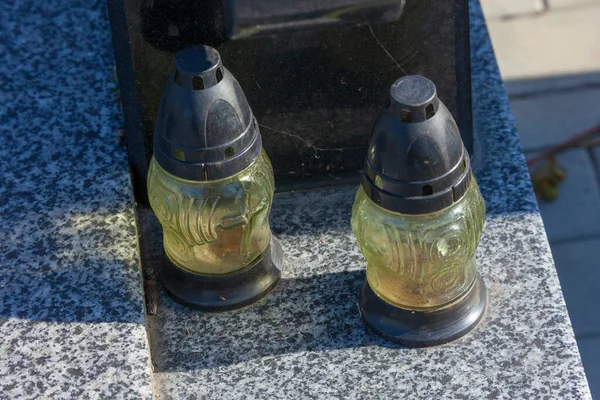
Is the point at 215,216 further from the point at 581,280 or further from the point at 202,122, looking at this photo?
the point at 581,280

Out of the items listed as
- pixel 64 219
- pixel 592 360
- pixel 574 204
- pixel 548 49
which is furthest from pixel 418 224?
pixel 548 49

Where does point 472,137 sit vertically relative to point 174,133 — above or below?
below

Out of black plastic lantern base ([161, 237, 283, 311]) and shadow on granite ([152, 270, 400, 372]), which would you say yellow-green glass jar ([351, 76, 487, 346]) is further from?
black plastic lantern base ([161, 237, 283, 311])

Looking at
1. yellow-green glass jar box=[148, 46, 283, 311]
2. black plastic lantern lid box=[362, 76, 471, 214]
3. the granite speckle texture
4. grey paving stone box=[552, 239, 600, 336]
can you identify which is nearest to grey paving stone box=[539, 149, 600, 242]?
grey paving stone box=[552, 239, 600, 336]

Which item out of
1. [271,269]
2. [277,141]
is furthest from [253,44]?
[271,269]

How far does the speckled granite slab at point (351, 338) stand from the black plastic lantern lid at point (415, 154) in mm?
324

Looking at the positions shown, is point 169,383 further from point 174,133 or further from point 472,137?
point 472,137

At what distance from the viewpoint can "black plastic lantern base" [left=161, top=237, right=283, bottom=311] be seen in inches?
79.4

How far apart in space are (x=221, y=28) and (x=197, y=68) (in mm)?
307

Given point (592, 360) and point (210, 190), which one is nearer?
point (210, 190)

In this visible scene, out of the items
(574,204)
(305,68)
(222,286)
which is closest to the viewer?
(222,286)

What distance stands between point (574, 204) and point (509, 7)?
85 cm

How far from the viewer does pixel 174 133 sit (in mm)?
1802

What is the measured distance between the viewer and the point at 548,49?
3219 millimetres
